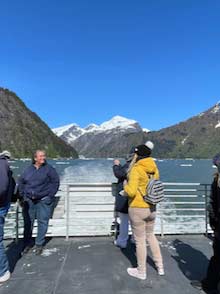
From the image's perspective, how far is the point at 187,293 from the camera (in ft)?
14.7

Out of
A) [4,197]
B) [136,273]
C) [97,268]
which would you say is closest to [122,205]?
[97,268]

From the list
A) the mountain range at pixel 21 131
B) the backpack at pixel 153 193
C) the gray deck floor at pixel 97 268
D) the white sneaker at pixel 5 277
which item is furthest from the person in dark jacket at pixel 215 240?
the mountain range at pixel 21 131

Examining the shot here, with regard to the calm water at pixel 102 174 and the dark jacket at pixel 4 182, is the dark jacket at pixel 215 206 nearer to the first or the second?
the calm water at pixel 102 174

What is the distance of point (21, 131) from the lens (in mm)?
138375

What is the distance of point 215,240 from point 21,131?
139 meters

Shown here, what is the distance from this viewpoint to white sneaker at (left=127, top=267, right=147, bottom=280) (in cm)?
491

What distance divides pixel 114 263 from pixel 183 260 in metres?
1.22

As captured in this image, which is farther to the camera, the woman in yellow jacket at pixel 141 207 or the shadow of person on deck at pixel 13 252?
the shadow of person on deck at pixel 13 252

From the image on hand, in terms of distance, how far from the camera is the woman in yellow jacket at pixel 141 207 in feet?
15.6

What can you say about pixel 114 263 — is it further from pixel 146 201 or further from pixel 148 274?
pixel 146 201

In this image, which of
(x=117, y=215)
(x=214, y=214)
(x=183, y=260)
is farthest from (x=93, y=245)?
(x=214, y=214)

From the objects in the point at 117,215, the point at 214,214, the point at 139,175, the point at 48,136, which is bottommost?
the point at 117,215

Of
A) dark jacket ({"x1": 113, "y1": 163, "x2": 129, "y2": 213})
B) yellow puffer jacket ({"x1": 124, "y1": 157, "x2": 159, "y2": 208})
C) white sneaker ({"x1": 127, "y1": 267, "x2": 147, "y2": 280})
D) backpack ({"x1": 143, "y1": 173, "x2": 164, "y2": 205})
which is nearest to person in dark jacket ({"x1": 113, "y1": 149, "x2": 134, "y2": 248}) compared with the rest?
dark jacket ({"x1": 113, "y1": 163, "x2": 129, "y2": 213})

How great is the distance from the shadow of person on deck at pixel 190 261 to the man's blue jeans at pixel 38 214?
2.43 meters
